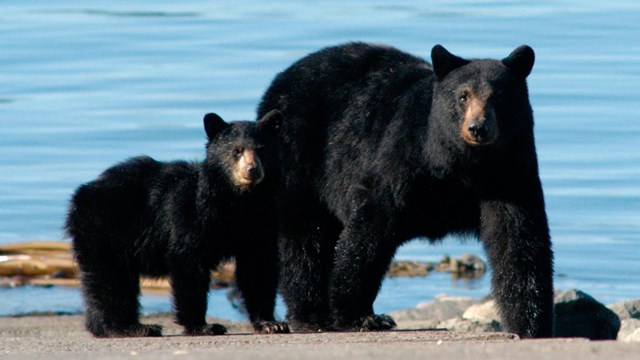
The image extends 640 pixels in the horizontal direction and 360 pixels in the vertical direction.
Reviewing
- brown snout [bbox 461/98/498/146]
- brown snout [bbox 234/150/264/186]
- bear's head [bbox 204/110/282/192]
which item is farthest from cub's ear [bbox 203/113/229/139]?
brown snout [bbox 461/98/498/146]

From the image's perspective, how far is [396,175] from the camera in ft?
35.1

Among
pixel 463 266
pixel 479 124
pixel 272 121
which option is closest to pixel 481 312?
pixel 463 266

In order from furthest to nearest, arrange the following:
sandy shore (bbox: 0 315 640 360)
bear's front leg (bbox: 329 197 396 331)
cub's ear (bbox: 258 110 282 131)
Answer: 1. cub's ear (bbox: 258 110 282 131)
2. bear's front leg (bbox: 329 197 396 331)
3. sandy shore (bbox: 0 315 640 360)

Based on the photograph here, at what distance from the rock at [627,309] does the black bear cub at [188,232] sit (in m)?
3.55

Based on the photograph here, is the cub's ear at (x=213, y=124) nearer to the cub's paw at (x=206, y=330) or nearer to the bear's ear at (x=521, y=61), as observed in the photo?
the cub's paw at (x=206, y=330)

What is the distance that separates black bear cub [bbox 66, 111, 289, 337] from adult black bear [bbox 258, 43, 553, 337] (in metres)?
0.56

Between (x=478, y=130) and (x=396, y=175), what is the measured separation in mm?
860

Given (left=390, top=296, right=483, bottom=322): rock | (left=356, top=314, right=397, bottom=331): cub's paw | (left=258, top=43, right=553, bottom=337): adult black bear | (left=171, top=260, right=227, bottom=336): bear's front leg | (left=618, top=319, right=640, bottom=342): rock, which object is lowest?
(left=390, top=296, right=483, bottom=322): rock

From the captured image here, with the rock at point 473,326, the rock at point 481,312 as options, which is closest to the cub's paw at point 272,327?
the rock at point 473,326

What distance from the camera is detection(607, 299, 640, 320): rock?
1333cm

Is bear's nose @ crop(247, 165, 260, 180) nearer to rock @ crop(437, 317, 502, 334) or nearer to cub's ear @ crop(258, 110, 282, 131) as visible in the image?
cub's ear @ crop(258, 110, 282, 131)

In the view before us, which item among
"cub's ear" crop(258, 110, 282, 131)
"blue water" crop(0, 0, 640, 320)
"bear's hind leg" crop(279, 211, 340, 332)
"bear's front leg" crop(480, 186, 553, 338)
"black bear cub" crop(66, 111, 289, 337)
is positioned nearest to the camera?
"bear's front leg" crop(480, 186, 553, 338)

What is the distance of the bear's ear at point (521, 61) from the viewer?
10.4 m

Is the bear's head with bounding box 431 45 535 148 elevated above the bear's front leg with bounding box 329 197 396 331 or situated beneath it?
elevated above
